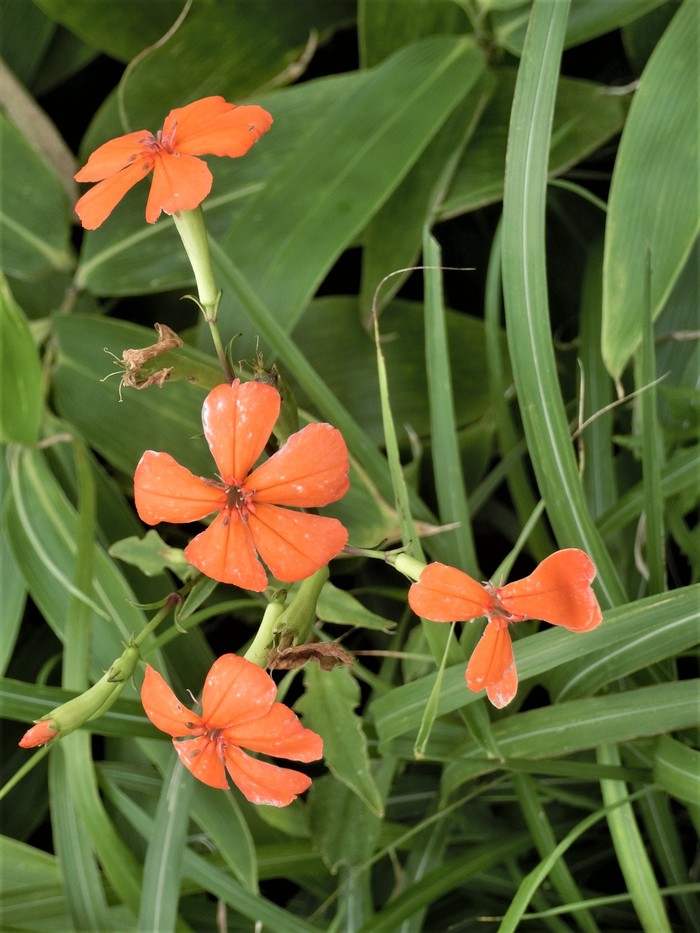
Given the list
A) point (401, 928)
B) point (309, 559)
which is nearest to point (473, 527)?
point (401, 928)

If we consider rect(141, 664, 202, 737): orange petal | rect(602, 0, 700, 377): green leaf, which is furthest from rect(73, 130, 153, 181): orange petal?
rect(602, 0, 700, 377): green leaf

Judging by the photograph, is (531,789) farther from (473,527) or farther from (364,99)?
(364,99)

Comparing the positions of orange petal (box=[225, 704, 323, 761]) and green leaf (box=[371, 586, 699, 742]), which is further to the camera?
green leaf (box=[371, 586, 699, 742])

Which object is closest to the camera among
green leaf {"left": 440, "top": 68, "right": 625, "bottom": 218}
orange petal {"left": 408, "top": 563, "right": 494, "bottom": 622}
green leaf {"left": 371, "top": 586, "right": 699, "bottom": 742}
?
orange petal {"left": 408, "top": 563, "right": 494, "bottom": 622}

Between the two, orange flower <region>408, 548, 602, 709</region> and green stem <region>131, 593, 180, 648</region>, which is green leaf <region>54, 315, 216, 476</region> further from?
orange flower <region>408, 548, 602, 709</region>

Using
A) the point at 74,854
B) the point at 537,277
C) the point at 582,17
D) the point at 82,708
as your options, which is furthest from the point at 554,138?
the point at 74,854

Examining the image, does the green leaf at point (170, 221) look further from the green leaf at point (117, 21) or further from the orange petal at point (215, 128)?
the orange petal at point (215, 128)

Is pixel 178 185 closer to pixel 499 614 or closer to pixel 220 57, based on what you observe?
pixel 499 614
